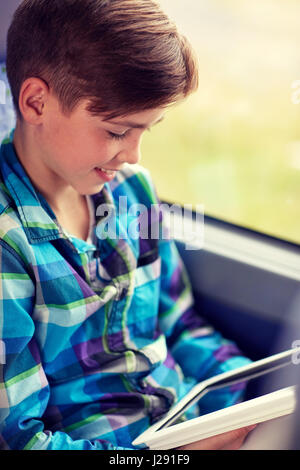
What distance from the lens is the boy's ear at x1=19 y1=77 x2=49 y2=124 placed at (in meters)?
0.73

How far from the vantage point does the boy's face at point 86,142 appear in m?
0.75

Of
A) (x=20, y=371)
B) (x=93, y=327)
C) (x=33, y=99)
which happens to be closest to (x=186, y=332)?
(x=93, y=327)

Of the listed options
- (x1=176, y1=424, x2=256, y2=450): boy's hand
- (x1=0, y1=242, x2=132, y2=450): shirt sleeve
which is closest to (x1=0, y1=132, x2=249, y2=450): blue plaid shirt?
(x1=0, y1=242, x2=132, y2=450): shirt sleeve

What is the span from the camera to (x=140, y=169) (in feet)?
3.34

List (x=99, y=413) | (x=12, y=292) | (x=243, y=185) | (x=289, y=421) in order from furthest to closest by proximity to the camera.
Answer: (x=243, y=185) < (x=99, y=413) < (x=12, y=292) < (x=289, y=421)

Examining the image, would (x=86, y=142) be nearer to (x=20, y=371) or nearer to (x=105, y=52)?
(x=105, y=52)

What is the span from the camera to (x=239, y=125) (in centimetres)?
111

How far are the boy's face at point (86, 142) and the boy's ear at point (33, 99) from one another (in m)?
0.01

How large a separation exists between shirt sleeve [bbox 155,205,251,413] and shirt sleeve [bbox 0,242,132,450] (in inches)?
13.4

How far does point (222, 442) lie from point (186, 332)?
339 mm

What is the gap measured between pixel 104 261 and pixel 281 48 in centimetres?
54

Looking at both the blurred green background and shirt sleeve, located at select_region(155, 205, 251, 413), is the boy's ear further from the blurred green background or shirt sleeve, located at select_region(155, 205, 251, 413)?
shirt sleeve, located at select_region(155, 205, 251, 413)

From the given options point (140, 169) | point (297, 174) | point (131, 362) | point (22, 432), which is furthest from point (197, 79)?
point (22, 432)

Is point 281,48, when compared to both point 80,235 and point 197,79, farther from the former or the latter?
point 80,235
